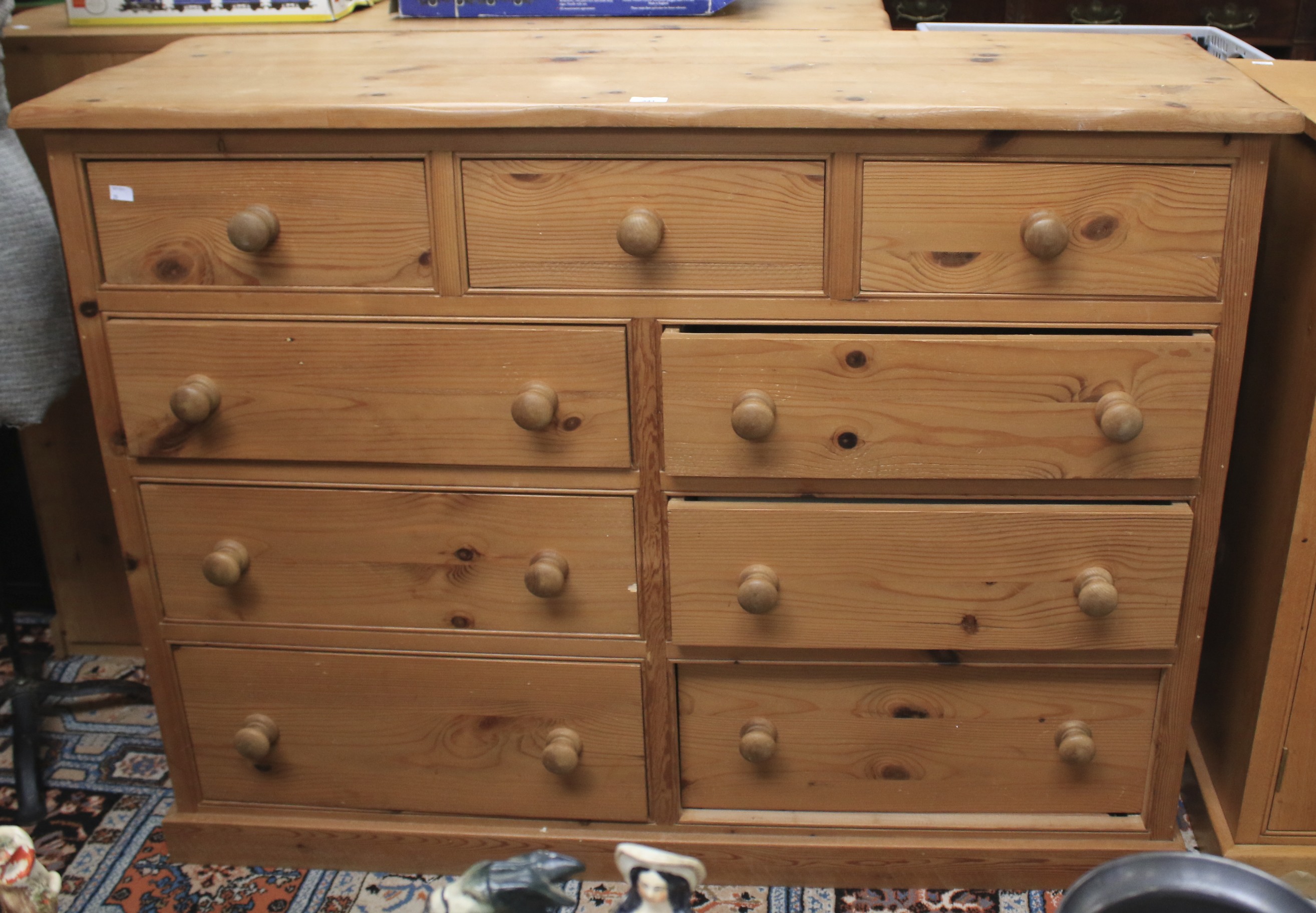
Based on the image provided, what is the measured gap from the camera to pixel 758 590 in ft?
3.88

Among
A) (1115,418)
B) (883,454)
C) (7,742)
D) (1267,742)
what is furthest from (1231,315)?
(7,742)

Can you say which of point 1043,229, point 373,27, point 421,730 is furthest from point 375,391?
point 1043,229

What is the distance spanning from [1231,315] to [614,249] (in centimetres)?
56

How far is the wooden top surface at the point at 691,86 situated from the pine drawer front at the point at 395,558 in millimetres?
377

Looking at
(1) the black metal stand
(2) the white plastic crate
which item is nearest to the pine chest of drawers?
(2) the white plastic crate

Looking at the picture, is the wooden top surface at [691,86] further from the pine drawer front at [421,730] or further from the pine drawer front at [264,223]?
the pine drawer front at [421,730]

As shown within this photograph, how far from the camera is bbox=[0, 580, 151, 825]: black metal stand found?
150cm

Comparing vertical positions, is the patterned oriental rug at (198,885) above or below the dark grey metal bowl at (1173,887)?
below

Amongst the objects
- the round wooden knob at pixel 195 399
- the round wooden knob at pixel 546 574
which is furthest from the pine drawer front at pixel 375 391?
the round wooden knob at pixel 546 574

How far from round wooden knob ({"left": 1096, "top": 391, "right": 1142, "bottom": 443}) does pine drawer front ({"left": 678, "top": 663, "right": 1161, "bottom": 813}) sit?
30cm

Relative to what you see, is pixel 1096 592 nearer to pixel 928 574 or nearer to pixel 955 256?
pixel 928 574

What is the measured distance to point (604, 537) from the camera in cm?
122

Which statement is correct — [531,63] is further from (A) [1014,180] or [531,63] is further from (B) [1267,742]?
(B) [1267,742]

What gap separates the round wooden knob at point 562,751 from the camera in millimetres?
1283
